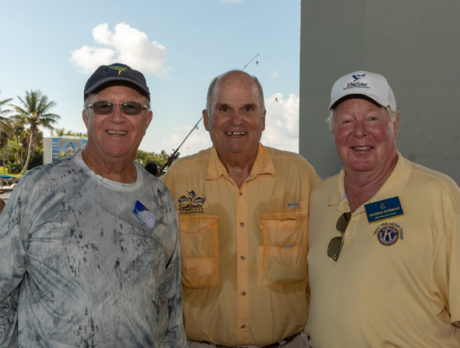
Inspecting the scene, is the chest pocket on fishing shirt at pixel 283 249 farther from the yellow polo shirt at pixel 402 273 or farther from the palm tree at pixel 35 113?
the palm tree at pixel 35 113

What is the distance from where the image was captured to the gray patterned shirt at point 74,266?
6.28 ft

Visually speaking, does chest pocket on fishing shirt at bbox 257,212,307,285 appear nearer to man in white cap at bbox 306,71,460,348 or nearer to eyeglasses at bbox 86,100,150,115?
man in white cap at bbox 306,71,460,348

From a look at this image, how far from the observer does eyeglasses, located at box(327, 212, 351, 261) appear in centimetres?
231

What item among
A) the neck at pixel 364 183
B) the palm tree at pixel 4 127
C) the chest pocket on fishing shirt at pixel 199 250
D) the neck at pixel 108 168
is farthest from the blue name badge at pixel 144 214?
the palm tree at pixel 4 127

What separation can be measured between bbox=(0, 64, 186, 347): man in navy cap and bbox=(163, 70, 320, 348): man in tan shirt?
709 millimetres

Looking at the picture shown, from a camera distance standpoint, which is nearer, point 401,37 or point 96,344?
point 96,344

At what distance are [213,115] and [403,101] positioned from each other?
5069mm

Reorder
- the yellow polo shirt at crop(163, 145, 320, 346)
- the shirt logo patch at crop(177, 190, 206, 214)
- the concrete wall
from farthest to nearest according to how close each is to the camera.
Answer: the concrete wall < the shirt logo patch at crop(177, 190, 206, 214) < the yellow polo shirt at crop(163, 145, 320, 346)

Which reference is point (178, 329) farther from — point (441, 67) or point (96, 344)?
point (441, 67)

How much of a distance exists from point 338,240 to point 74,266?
4.72 feet

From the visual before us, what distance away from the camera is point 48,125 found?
207ft

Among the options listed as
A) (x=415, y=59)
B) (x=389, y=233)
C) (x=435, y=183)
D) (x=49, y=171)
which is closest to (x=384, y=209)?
(x=389, y=233)

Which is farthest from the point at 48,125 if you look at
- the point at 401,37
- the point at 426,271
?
the point at 426,271

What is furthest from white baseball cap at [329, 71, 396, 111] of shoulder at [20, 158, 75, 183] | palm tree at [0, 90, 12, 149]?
palm tree at [0, 90, 12, 149]
